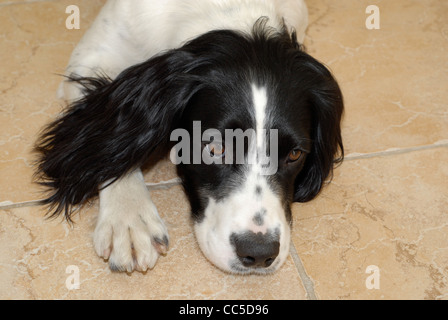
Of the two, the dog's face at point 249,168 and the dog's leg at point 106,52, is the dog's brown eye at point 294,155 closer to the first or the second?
the dog's face at point 249,168

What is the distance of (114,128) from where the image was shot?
2420 mm

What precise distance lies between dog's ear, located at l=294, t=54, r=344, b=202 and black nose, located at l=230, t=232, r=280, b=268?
53 centimetres

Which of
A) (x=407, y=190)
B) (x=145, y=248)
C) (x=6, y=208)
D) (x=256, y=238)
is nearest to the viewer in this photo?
(x=256, y=238)

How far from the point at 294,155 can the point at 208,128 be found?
315 mm

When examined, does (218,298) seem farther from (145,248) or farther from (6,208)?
(6,208)

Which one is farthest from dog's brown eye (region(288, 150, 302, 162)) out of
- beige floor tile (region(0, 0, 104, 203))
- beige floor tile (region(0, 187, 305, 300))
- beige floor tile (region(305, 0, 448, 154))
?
beige floor tile (region(0, 0, 104, 203))

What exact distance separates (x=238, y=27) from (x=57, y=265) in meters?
1.09

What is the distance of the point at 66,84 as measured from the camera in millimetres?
2867

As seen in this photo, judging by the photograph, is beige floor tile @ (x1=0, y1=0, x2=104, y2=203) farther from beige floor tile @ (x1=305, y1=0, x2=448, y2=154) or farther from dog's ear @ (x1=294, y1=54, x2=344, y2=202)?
beige floor tile @ (x1=305, y1=0, x2=448, y2=154)

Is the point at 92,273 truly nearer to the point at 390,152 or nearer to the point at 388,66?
the point at 390,152

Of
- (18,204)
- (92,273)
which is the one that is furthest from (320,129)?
(18,204)

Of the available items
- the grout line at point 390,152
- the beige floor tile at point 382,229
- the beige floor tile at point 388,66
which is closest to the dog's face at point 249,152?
the beige floor tile at point 382,229

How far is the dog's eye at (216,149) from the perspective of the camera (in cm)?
219
